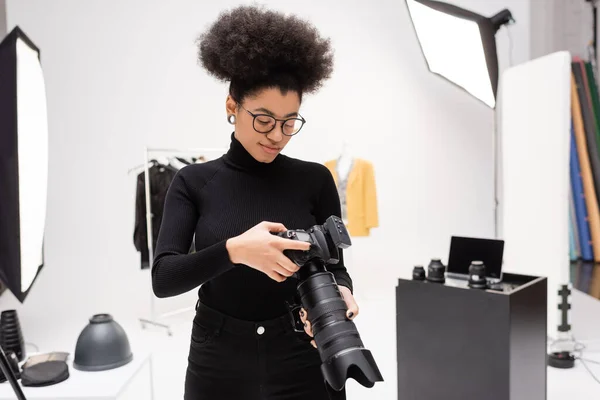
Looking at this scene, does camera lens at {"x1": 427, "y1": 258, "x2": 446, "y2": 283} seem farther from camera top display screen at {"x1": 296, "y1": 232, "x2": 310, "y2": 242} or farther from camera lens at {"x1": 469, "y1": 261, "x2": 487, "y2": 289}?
camera top display screen at {"x1": 296, "y1": 232, "x2": 310, "y2": 242}

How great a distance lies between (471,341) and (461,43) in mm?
1963

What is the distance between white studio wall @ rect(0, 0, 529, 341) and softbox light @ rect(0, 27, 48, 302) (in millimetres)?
1863

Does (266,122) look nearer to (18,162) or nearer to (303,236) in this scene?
(303,236)

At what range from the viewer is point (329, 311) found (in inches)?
29.7

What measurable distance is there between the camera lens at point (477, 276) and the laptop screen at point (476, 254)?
67 mm

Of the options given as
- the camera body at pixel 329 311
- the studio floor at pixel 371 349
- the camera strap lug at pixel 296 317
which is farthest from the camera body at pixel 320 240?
the studio floor at pixel 371 349

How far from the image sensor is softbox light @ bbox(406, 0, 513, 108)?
9.07 ft

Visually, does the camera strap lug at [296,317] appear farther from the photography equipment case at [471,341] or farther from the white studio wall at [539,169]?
the white studio wall at [539,169]

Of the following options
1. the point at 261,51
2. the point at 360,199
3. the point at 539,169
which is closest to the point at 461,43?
the point at 539,169

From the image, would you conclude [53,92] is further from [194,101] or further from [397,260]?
[397,260]

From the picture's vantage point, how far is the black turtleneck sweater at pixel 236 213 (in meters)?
0.89

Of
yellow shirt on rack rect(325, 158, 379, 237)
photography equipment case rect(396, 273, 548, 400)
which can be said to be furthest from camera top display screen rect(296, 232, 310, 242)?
yellow shirt on rack rect(325, 158, 379, 237)

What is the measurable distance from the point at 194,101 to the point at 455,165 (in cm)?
212

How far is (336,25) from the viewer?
3842 millimetres
